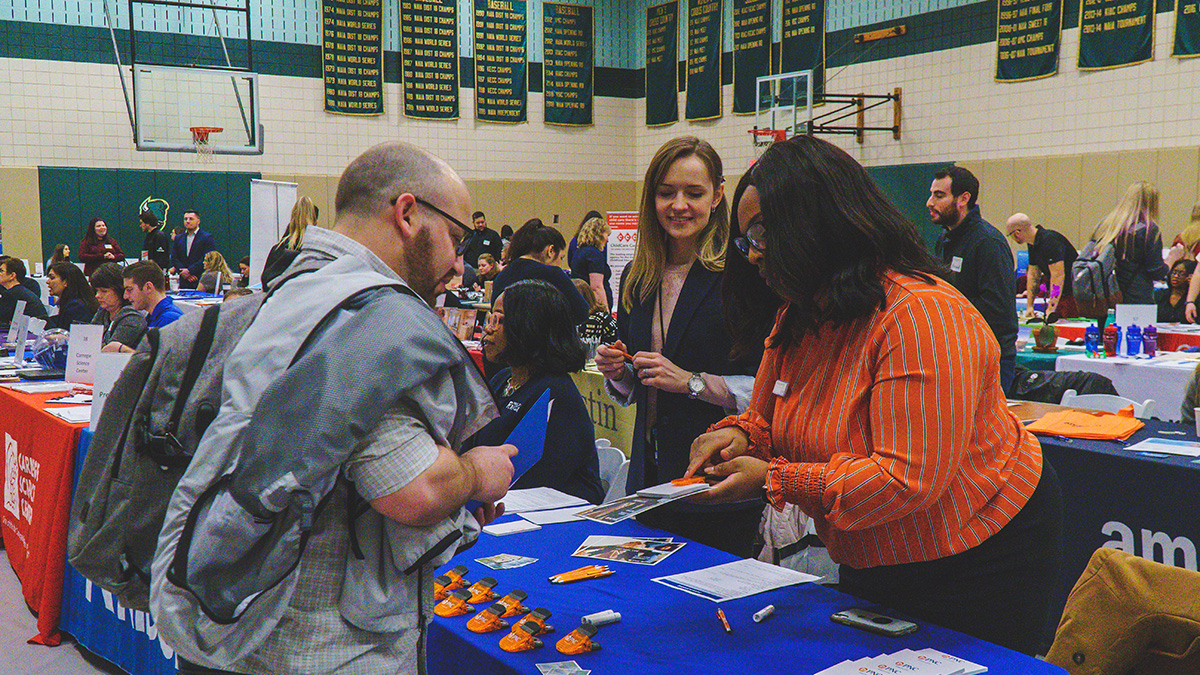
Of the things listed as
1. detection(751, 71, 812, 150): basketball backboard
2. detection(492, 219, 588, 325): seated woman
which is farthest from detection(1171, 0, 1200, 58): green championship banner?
detection(492, 219, 588, 325): seated woman

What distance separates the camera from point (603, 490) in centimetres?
308

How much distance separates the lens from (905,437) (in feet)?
4.83

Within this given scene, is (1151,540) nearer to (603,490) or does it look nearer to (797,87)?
(603,490)

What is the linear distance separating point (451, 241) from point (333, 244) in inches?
6.9

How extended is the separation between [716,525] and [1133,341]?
4.23 m

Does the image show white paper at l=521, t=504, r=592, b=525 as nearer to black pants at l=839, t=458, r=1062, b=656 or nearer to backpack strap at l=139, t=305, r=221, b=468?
black pants at l=839, t=458, r=1062, b=656

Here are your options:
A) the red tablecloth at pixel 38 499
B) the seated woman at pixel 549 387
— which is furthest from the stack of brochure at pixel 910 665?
the red tablecloth at pixel 38 499

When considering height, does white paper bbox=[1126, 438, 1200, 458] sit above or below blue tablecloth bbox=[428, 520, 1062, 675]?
below

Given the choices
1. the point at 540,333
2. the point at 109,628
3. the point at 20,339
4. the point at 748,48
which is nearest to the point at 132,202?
the point at 20,339

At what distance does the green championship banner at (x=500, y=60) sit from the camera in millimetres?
14594

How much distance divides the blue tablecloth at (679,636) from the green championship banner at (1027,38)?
10.3 m

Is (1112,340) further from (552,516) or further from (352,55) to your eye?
(352,55)

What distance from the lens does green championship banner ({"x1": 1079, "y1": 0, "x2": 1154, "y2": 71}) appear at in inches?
375

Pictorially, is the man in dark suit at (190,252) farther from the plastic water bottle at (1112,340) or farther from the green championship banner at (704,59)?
the plastic water bottle at (1112,340)
